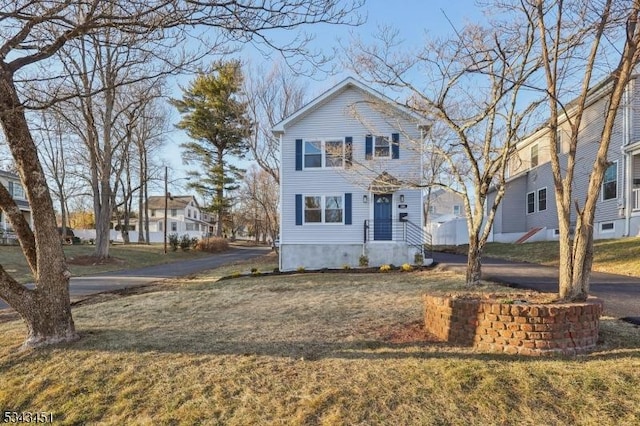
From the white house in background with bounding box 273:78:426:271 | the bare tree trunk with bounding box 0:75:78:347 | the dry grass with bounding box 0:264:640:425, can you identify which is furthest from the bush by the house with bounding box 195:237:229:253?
the bare tree trunk with bounding box 0:75:78:347

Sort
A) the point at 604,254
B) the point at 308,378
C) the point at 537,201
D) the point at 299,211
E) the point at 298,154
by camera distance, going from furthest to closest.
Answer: the point at 537,201, the point at 298,154, the point at 299,211, the point at 604,254, the point at 308,378

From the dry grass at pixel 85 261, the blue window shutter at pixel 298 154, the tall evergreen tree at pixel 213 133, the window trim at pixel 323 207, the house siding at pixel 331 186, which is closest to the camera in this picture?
the house siding at pixel 331 186

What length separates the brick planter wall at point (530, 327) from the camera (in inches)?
169

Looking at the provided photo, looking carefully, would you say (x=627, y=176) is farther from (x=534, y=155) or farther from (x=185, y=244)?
(x=185, y=244)

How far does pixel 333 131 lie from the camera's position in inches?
634

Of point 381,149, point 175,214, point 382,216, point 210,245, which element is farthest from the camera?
point 175,214

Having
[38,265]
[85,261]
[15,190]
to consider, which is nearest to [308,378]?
[38,265]

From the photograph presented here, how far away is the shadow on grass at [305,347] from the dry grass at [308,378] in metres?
0.02

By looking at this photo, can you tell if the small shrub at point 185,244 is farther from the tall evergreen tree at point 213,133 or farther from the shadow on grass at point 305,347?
the shadow on grass at point 305,347

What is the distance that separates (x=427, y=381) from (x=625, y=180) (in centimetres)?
1571

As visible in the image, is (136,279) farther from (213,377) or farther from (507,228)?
(507,228)

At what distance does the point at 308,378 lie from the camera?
3.97 metres

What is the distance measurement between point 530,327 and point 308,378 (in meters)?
2.35

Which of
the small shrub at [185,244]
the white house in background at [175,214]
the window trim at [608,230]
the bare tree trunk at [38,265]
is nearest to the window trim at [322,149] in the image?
the window trim at [608,230]
